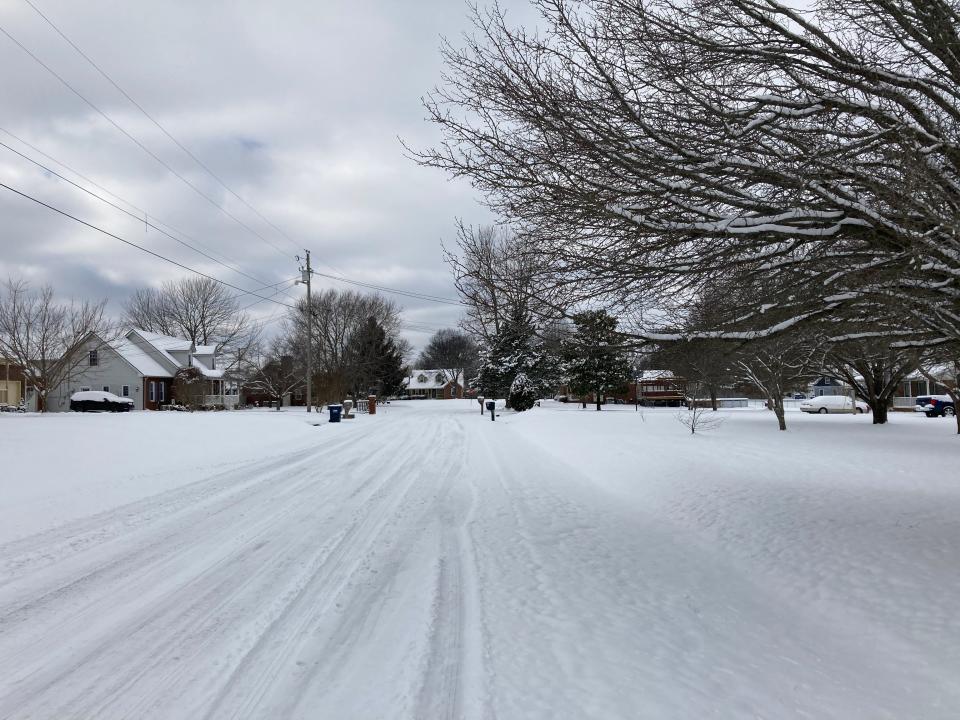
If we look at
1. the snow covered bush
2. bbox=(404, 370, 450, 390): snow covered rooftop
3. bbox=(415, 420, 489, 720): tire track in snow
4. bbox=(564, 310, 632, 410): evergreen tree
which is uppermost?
bbox=(404, 370, 450, 390): snow covered rooftop

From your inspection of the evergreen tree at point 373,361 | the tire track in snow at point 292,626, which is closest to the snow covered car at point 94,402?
the evergreen tree at point 373,361

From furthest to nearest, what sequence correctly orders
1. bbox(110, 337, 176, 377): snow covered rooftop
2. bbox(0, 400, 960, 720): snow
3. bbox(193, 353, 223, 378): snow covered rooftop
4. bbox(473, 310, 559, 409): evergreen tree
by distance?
bbox(193, 353, 223, 378): snow covered rooftop
bbox(110, 337, 176, 377): snow covered rooftop
bbox(473, 310, 559, 409): evergreen tree
bbox(0, 400, 960, 720): snow

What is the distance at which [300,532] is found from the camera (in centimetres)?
599

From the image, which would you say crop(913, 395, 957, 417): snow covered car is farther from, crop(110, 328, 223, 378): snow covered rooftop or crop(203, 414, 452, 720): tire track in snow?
crop(110, 328, 223, 378): snow covered rooftop

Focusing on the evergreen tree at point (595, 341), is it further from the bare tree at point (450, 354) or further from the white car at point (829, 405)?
the bare tree at point (450, 354)

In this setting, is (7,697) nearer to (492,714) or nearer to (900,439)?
(492,714)

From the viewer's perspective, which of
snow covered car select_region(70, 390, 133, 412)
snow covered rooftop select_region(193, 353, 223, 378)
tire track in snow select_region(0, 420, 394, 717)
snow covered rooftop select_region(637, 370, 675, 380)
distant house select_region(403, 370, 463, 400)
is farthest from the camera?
A: distant house select_region(403, 370, 463, 400)

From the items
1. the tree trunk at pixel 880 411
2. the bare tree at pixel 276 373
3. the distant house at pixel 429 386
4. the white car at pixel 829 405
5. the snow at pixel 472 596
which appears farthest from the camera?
the distant house at pixel 429 386

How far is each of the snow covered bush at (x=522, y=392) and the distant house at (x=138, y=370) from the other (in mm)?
22188

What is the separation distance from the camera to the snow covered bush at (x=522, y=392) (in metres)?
38.4

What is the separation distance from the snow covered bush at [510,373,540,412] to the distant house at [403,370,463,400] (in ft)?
184

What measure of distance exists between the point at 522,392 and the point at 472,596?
3444cm

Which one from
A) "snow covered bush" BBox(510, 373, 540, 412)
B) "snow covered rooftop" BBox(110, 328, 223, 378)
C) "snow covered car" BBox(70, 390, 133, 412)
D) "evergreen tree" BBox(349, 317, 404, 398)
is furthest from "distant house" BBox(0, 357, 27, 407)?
"snow covered bush" BBox(510, 373, 540, 412)

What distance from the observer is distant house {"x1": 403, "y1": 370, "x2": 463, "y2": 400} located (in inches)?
3766
